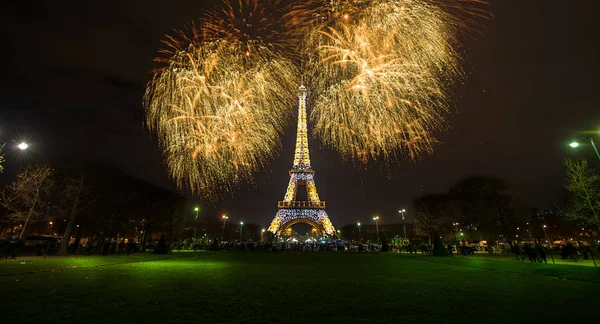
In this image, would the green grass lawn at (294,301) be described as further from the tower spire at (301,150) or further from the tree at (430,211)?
the tower spire at (301,150)

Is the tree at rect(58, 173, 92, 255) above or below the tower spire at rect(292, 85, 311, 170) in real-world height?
below

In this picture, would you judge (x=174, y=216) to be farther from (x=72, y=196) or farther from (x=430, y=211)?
(x=430, y=211)

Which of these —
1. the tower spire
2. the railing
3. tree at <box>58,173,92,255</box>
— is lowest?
tree at <box>58,173,92,255</box>

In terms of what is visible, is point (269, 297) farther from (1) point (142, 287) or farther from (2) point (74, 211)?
(2) point (74, 211)

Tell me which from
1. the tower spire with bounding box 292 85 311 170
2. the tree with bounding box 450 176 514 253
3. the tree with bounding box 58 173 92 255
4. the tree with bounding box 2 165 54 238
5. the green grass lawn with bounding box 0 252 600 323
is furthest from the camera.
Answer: the tower spire with bounding box 292 85 311 170

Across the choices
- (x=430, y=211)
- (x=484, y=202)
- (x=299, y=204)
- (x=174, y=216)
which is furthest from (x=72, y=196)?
(x=484, y=202)

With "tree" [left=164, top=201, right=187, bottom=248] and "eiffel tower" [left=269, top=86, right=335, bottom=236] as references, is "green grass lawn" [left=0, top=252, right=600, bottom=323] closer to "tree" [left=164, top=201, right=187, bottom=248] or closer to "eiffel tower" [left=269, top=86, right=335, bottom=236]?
"tree" [left=164, top=201, right=187, bottom=248]

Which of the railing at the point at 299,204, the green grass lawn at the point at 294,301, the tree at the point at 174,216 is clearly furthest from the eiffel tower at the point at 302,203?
the green grass lawn at the point at 294,301

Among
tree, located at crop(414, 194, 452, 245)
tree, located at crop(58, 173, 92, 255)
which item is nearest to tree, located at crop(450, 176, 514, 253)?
tree, located at crop(414, 194, 452, 245)

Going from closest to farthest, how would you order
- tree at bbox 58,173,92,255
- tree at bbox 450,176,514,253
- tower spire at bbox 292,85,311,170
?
tree at bbox 58,173,92,255
tree at bbox 450,176,514,253
tower spire at bbox 292,85,311,170
